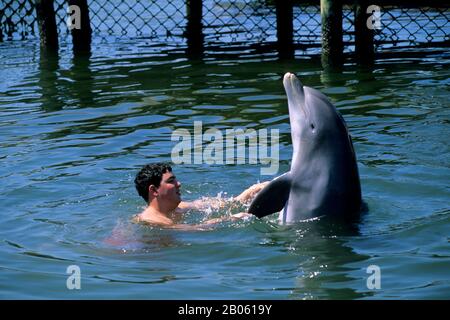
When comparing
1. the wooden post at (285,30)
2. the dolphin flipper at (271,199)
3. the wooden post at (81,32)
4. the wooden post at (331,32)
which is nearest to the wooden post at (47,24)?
the wooden post at (81,32)

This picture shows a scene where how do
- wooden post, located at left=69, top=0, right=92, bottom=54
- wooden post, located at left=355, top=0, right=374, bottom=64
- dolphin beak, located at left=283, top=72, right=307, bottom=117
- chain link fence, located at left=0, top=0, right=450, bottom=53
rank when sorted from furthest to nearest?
chain link fence, located at left=0, top=0, right=450, bottom=53 → wooden post, located at left=69, top=0, right=92, bottom=54 → wooden post, located at left=355, top=0, right=374, bottom=64 → dolphin beak, located at left=283, top=72, right=307, bottom=117

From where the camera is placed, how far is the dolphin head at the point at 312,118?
7.35 m

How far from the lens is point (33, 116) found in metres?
11.4

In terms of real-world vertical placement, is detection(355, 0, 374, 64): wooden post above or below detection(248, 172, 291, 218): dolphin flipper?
above

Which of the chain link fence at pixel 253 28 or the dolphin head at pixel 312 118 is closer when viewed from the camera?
the dolphin head at pixel 312 118

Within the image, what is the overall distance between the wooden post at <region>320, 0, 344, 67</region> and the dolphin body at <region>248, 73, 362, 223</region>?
5.80 m

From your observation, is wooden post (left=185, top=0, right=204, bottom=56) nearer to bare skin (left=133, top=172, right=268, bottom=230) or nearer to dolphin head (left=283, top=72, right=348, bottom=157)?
bare skin (left=133, top=172, right=268, bottom=230)

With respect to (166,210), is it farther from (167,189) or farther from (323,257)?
(323,257)

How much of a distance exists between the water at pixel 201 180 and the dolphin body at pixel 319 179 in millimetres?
142

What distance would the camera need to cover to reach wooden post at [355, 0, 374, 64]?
13516 mm

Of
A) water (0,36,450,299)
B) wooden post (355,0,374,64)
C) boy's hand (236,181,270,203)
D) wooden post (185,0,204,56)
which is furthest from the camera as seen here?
wooden post (185,0,204,56)

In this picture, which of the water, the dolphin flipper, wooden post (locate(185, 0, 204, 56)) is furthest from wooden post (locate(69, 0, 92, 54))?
the dolphin flipper

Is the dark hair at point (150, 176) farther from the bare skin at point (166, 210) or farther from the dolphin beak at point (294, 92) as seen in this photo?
the dolphin beak at point (294, 92)
